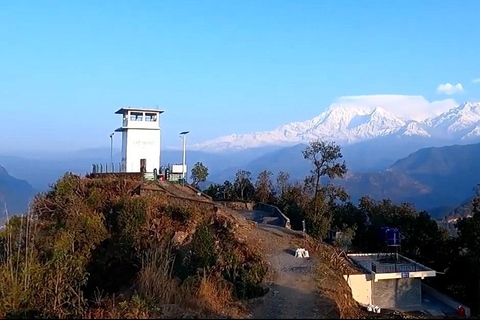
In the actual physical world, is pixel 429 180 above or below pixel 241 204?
above

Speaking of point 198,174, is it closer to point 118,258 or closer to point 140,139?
point 140,139

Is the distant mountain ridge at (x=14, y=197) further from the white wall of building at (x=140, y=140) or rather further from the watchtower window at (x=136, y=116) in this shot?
the watchtower window at (x=136, y=116)

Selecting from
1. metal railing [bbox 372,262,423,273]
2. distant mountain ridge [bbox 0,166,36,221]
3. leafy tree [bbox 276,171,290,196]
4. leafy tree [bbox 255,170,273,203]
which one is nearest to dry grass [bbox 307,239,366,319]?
metal railing [bbox 372,262,423,273]

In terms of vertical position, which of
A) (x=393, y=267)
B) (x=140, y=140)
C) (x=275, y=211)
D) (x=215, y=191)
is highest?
(x=140, y=140)

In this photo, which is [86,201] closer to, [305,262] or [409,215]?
[305,262]

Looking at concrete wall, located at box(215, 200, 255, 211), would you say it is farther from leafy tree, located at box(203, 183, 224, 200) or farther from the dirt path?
the dirt path

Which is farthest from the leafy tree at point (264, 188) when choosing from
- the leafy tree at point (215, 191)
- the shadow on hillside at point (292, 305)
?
the shadow on hillside at point (292, 305)

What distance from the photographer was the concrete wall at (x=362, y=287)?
1622cm

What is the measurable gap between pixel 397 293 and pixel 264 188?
50.1 ft

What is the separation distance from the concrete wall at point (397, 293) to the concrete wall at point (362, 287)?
236mm

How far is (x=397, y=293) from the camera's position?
17078mm

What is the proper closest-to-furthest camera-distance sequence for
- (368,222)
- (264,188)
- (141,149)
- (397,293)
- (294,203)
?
(397,293), (368,222), (294,203), (141,149), (264,188)

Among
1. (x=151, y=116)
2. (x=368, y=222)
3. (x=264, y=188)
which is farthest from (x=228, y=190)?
(x=368, y=222)

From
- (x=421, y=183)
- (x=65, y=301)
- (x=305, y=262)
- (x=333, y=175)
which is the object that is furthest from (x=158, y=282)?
(x=421, y=183)
